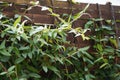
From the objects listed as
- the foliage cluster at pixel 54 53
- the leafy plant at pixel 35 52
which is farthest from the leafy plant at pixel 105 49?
the leafy plant at pixel 35 52

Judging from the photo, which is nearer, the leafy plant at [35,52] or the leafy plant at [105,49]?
the leafy plant at [35,52]

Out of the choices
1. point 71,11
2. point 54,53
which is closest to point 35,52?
point 54,53

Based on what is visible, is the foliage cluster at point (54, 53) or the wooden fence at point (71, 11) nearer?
the foliage cluster at point (54, 53)

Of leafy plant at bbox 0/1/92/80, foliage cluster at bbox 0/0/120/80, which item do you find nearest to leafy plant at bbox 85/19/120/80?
foliage cluster at bbox 0/0/120/80

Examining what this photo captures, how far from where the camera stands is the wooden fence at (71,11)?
1.64m

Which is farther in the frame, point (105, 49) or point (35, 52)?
point (105, 49)

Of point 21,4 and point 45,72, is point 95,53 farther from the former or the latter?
point 21,4

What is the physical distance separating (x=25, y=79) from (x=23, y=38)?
26cm

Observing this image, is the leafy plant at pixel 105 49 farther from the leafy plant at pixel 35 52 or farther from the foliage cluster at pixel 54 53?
the leafy plant at pixel 35 52

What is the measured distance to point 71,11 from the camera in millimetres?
1755

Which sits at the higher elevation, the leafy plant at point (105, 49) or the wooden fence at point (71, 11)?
the wooden fence at point (71, 11)

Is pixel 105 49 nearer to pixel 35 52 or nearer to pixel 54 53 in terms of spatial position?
pixel 54 53

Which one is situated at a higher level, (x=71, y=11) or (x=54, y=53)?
(x=71, y=11)

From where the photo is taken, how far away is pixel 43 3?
5.56ft
